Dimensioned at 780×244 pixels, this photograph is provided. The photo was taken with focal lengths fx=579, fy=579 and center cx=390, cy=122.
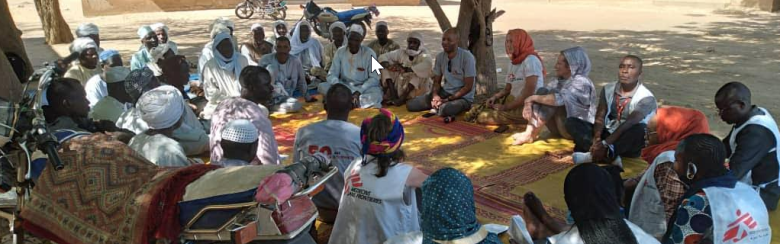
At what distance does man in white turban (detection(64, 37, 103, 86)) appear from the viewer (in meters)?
6.14

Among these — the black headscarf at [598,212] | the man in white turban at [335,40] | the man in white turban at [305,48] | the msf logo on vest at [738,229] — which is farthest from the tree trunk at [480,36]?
the black headscarf at [598,212]

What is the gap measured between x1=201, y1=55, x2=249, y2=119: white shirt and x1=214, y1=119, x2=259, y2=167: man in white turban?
3.79 m

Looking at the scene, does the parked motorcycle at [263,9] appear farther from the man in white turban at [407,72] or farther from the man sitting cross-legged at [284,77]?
the man in white turban at [407,72]

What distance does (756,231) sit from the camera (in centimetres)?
280

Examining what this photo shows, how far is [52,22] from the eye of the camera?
1436 centimetres

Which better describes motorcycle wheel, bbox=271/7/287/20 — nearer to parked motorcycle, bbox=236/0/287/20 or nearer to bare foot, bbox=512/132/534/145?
parked motorcycle, bbox=236/0/287/20

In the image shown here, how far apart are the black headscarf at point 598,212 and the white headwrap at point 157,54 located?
6.11m

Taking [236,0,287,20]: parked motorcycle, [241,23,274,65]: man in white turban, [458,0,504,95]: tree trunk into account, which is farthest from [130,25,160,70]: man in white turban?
[236,0,287,20]: parked motorcycle

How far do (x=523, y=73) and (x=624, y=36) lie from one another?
30.9 feet

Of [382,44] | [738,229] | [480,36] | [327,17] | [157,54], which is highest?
[480,36]

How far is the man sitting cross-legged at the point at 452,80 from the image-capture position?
664 cm

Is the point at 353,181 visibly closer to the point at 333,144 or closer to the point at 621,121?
the point at 333,144

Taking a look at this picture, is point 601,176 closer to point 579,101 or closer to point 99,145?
point 99,145

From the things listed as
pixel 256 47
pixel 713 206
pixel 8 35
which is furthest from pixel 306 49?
pixel 713 206
